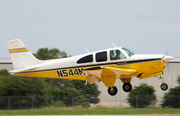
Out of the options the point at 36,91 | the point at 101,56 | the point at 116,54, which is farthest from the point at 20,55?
the point at 36,91

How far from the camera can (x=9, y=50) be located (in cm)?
1664

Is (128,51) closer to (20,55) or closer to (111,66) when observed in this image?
(111,66)

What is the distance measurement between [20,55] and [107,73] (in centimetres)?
589

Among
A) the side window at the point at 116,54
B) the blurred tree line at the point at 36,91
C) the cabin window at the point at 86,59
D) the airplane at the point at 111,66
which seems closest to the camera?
the airplane at the point at 111,66

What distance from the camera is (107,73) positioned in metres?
13.9

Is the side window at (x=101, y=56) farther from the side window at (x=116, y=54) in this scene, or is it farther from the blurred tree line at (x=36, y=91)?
the blurred tree line at (x=36, y=91)

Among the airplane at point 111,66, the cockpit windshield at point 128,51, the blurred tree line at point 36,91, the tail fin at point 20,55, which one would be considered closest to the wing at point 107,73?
the airplane at point 111,66

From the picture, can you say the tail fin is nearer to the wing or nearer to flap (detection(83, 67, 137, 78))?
the wing

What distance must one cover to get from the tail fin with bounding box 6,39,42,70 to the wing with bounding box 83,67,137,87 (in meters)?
4.09

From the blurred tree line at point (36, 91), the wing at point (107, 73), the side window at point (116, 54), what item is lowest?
the blurred tree line at point (36, 91)

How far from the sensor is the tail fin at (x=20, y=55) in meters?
16.4

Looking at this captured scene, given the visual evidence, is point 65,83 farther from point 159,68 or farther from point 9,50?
point 159,68

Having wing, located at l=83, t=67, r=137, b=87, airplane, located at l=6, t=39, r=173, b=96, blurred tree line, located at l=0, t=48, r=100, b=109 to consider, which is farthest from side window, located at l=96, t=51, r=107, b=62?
blurred tree line, located at l=0, t=48, r=100, b=109

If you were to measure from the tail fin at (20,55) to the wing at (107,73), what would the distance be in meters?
4.09
